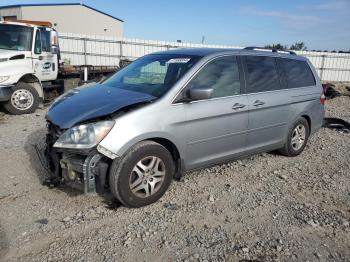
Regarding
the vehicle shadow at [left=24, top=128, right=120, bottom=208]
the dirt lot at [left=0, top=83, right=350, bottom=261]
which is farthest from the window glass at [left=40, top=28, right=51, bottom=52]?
the dirt lot at [left=0, top=83, right=350, bottom=261]

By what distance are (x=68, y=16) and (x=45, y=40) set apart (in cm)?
2677

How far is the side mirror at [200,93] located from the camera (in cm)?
400

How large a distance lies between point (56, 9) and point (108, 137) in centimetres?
3362

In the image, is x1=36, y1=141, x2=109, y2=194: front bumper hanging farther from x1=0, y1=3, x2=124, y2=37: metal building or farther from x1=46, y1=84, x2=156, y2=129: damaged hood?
x1=0, y1=3, x2=124, y2=37: metal building

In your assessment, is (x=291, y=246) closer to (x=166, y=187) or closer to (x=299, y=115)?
(x=166, y=187)

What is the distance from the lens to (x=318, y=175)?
5.37m

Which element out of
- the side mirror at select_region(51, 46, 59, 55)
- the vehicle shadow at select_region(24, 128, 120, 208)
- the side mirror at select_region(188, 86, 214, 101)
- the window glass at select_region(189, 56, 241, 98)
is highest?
the side mirror at select_region(51, 46, 59, 55)

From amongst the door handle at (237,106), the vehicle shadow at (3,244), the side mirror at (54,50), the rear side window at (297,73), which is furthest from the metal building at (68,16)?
the vehicle shadow at (3,244)

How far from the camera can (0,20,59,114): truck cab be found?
864 cm

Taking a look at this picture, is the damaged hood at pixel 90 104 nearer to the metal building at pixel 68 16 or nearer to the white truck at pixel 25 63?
the white truck at pixel 25 63

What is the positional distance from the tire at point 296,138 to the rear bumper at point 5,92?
22.2 ft

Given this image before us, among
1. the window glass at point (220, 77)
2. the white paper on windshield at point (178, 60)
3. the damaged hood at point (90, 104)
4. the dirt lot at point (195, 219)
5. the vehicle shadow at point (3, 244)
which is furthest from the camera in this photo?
the white paper on windshield at point (178, 60)

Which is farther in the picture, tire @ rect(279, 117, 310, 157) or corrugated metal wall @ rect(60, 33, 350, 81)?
corrugated metal wall @ rect(60, 33, 350, 81)

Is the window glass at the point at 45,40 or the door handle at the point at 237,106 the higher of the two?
the window glass at the point at 45,40
